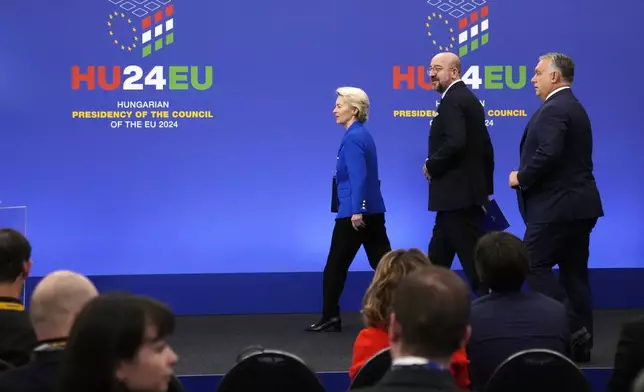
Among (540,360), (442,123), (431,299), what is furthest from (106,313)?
(442,123)

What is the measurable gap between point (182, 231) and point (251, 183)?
0.56m

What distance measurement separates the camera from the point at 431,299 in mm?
1877

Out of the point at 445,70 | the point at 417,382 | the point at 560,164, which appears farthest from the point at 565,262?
the point at 417,382

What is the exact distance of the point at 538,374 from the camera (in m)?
2.66

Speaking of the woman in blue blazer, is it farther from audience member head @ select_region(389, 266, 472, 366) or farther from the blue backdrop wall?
audience member head @ select_region(389, 266, 472, 366)

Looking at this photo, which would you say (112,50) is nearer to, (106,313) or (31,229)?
(31,229)

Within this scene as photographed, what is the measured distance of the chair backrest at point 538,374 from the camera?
A: 2660 millimetres

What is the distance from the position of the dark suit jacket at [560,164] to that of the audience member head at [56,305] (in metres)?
2.77

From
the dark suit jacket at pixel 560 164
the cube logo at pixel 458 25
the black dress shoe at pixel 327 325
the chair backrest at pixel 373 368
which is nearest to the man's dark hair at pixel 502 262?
the chair backrest at pixel 373 368

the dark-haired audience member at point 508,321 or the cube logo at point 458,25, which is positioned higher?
the cube logo at point 458,25

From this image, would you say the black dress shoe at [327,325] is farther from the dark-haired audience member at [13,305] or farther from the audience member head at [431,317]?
the audience member head at [431,317]

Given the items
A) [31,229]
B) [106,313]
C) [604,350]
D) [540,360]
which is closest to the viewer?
[106,313]

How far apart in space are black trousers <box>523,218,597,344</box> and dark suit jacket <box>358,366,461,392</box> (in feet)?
9.56

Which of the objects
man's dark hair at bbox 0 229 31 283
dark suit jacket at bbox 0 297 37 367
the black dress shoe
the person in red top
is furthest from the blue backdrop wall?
the person in red top
